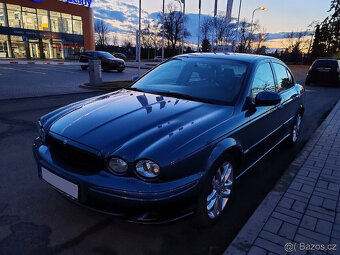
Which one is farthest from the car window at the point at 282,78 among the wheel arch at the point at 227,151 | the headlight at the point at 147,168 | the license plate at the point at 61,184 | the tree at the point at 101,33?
the tree at the point at 101,33

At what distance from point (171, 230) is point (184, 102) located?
1.34m

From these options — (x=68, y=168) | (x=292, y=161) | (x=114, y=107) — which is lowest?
(x=292, y=161)

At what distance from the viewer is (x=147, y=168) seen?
1977 mm

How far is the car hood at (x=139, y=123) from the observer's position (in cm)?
206

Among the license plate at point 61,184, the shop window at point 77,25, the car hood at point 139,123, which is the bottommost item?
the license plate at point 61,184

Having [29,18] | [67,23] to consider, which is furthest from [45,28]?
[67,23]

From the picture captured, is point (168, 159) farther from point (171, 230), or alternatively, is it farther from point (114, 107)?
point (114, 107)

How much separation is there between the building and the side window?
39.8 meters

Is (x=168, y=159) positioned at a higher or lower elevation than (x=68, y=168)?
higher

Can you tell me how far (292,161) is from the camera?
423 cm

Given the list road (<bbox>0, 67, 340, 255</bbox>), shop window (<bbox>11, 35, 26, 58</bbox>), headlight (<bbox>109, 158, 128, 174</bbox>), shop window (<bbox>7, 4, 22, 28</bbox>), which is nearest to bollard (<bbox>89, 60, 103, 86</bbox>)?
road (<bbox>0, 67, 340, 255</bbox>)

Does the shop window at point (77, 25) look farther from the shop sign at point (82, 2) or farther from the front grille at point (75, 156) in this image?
the front grille at point (75, 156)

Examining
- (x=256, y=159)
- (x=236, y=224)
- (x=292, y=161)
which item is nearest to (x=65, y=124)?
(x=236, y=224)

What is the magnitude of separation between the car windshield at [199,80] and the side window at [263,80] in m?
0.19
